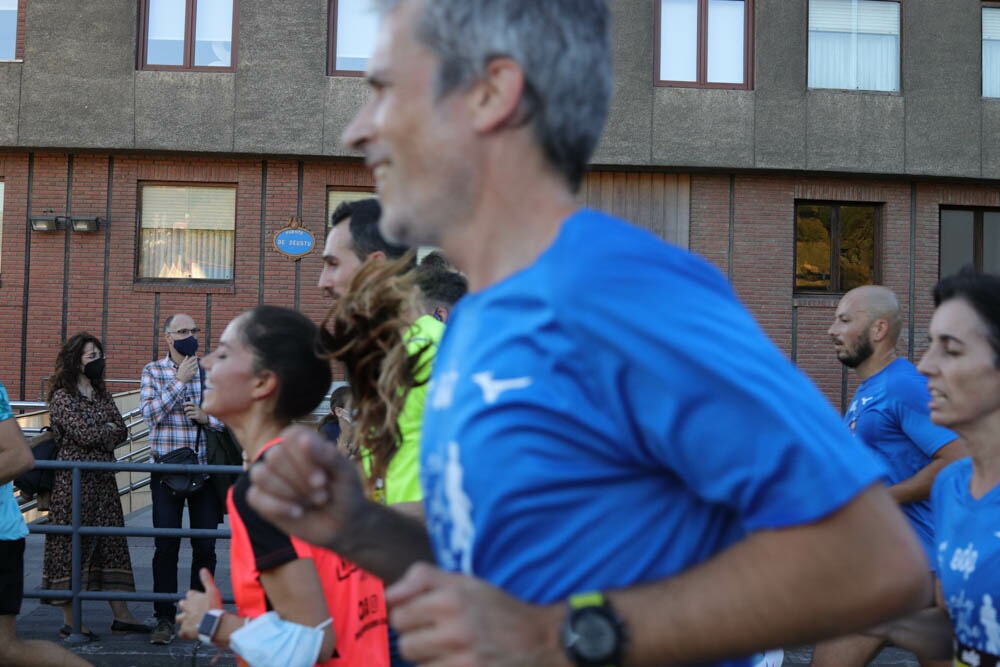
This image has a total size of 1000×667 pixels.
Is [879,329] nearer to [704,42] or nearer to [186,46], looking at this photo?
[704,42]

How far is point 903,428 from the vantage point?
516 centimetres

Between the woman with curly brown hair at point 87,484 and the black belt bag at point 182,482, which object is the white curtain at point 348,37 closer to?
the woman with curly brown hair at point 87,484

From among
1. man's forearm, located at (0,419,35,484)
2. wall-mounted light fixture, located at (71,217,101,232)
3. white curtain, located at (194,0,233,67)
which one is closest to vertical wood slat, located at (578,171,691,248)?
white curtain, located at (194,0,233,67)

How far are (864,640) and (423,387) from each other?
3.01 meters

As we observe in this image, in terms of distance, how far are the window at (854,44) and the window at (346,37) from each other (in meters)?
7.64

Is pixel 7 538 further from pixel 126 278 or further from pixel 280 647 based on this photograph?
pixel 126 278

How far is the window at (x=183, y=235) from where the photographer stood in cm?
1783

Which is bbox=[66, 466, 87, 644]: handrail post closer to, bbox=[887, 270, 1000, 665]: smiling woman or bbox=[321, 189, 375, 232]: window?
bbox=[887, 270, 1000, 665]: smiling woman

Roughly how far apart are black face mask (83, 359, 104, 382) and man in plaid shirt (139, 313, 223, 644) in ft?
1.03

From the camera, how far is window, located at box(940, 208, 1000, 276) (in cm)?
1881

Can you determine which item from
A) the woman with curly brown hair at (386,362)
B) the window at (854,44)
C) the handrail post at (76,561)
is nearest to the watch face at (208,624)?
the woman with curly brown hair at (386,362)

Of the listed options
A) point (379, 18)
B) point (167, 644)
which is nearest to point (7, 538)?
point (167, 644)

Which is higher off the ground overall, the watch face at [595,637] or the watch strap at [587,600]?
the watch strap at [587,600]

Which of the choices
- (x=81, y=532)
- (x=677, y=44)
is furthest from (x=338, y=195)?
(x=81, y=532)
